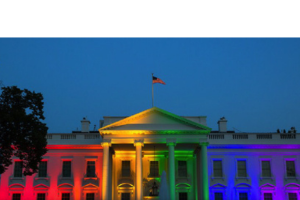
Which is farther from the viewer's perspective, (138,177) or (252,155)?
(252,155)

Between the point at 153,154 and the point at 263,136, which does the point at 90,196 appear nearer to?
the point at 153,154

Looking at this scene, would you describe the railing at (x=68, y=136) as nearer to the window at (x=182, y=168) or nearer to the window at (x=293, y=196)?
the window at (x=182, y=168)

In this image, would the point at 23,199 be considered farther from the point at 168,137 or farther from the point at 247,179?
the point at 247,179

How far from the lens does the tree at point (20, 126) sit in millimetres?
28562

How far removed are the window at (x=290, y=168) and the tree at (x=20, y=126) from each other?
80.8 ft

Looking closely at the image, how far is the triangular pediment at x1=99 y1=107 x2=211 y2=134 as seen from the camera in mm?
36844

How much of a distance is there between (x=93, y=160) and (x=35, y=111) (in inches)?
480

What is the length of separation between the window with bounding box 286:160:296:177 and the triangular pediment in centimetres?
1011

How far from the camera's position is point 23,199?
3941 cm

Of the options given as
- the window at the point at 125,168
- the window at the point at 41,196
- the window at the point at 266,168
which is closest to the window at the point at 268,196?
the window at the point at 266,168

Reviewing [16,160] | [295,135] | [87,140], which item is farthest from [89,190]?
[295,135]

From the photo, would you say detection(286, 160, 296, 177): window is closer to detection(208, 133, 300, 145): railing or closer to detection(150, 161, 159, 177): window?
detection(208, 133, 300, 145): railing

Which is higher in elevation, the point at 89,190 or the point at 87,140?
the point at 87,140

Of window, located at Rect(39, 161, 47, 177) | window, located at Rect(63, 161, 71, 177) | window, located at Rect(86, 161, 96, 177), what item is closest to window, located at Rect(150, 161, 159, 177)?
window, located at Rect(86, 161, 96, 177)
